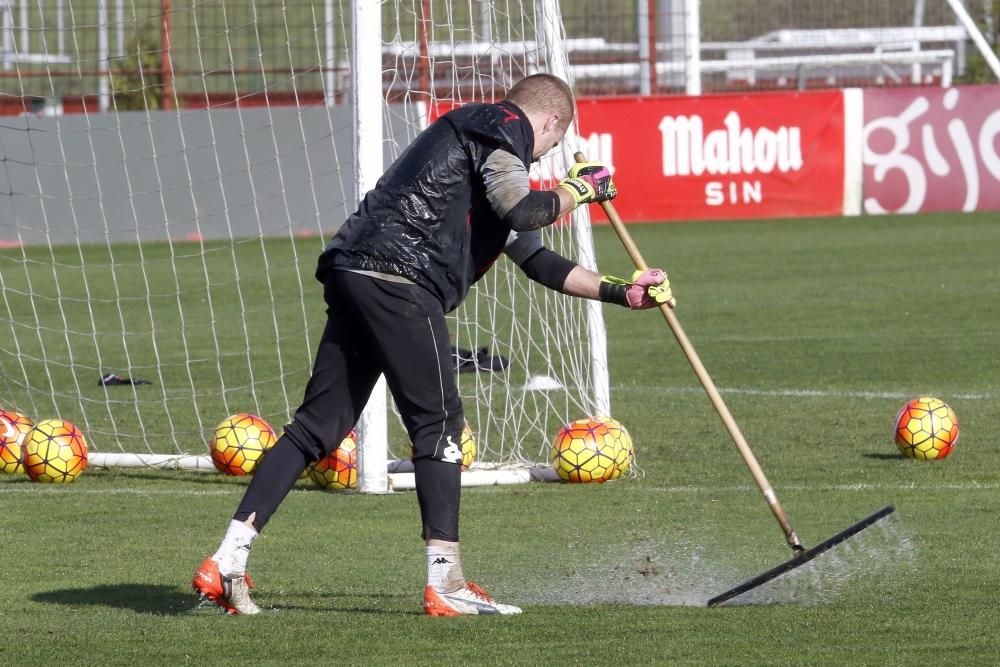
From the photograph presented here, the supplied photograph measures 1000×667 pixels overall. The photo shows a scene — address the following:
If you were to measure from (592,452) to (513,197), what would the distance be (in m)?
3.02

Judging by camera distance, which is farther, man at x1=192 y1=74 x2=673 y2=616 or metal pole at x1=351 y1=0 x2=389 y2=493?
metal pole at x1=351 y1=0 x2=389 y2=493

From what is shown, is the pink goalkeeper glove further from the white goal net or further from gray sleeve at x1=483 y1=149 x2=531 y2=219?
the white goal net

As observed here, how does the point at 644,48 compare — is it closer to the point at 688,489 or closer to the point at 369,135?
the point at 369,135

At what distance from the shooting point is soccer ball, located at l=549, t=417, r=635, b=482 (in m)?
8.28

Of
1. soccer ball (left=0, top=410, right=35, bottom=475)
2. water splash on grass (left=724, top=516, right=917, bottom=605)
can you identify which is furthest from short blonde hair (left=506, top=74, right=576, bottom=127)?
soccer ball (left=0, top=410, right=35, bottom=475)

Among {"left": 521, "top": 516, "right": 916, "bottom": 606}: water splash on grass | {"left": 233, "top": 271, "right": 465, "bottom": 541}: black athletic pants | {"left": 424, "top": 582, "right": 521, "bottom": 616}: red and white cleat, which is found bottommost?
{"left": 521, "top": 516, "right": 916, "bottom": 606}: water splash on grass

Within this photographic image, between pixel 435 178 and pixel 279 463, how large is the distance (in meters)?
1.18

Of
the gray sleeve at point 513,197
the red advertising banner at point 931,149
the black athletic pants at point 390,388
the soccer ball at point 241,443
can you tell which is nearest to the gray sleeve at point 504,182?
the gray sleeve at point 513,197

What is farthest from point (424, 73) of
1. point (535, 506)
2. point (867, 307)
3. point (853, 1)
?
point (853, 1)

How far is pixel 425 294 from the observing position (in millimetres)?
5699

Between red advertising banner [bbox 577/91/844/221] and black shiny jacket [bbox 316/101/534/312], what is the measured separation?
16940mm

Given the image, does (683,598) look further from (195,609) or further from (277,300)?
(277,300)

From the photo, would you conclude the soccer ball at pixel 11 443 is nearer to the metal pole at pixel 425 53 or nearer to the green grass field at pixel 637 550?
the green grass field at pixel 637 550

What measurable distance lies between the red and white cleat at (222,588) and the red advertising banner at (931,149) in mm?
18887
